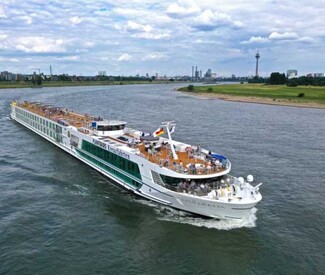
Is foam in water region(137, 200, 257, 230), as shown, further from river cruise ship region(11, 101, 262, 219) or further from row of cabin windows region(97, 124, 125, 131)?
row of cabin windows region(97, 124, 125, 131)

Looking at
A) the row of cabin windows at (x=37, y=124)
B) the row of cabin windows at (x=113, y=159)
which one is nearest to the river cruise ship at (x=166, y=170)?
the row of cabin windows at (x=113, y=159)

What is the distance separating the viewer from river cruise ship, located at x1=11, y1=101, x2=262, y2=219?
90.1ft

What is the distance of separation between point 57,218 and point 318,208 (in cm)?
2246

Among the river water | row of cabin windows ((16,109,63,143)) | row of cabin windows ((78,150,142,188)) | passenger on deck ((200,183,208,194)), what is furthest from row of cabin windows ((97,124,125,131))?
passenger on deck ((200,183,208,194))

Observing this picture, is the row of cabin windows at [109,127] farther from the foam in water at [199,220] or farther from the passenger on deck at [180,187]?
the passenger on deck at [180,187]

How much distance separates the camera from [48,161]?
149ft

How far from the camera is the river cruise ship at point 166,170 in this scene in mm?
27459

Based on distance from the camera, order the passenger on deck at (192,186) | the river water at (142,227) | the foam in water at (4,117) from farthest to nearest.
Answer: the foam in water at (4,117) < the passenger on deck at (192,186) < the river water at (142,227)

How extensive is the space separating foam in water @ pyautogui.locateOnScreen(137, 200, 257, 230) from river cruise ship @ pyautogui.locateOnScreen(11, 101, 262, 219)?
0.46 metres

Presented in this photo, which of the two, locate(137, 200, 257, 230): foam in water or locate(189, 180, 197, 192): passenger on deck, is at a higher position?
locate(189, 180, 197, 192): passenger on deck

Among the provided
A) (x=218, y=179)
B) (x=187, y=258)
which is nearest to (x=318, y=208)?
(x=218, y=179)

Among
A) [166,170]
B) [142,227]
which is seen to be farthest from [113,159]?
[142,227]

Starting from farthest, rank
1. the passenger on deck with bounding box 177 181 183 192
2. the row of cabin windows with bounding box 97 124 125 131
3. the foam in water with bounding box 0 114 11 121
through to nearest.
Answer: the foam in water with bounding box 0 114 11 121, the row of cabin windows with bounding box 97 124 125 131, the passenger on deck with bounding box 177 181 183 192

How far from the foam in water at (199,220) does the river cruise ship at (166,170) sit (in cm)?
46
